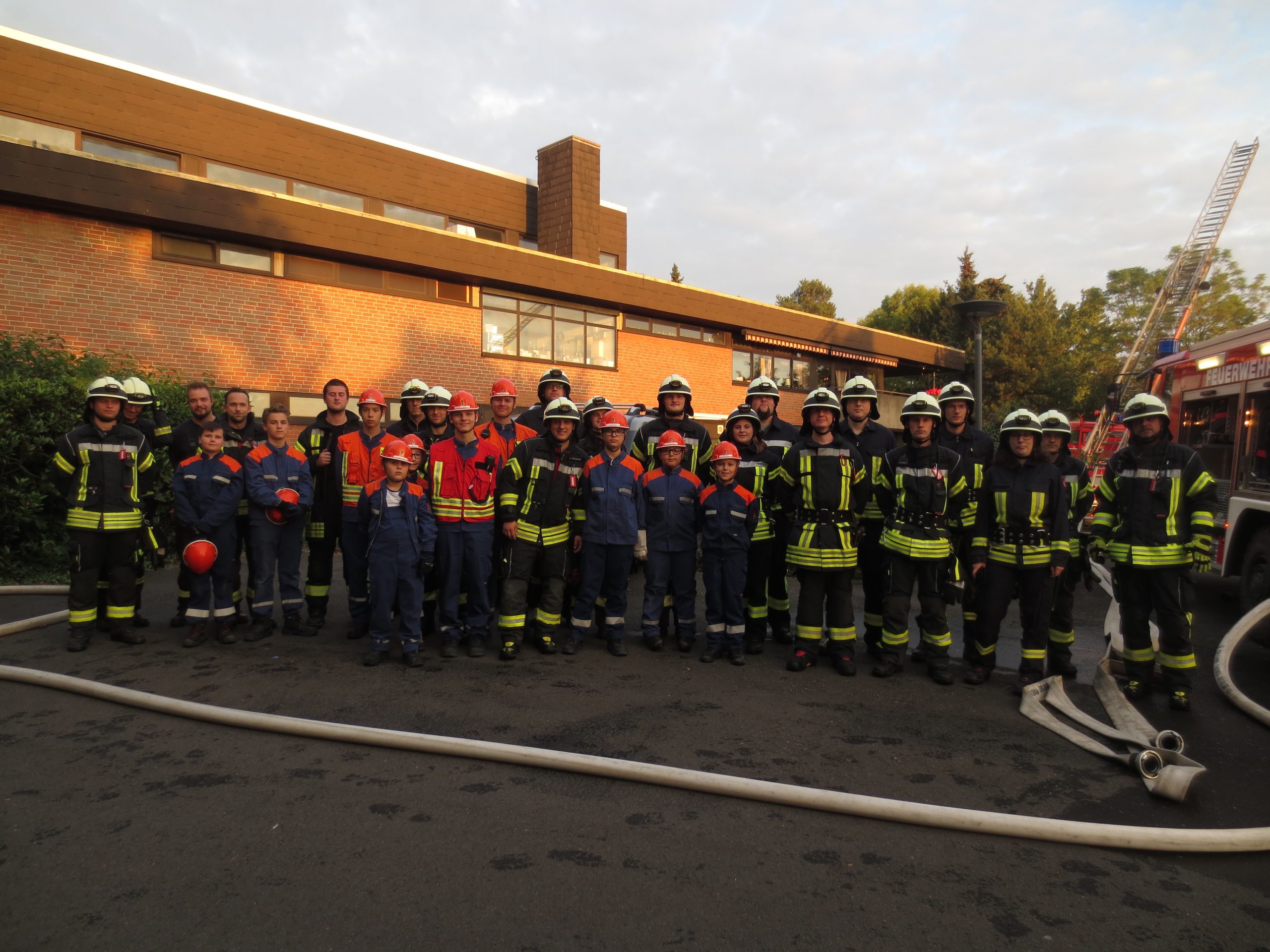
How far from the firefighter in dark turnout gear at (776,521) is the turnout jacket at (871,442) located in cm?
42

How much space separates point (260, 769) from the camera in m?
3.74

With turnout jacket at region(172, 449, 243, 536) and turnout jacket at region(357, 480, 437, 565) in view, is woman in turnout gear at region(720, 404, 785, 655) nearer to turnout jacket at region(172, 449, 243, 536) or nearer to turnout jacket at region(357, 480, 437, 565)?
turnout jacket at region(357, 480, 437, 565)

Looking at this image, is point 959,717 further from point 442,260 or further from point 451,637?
point 442,260

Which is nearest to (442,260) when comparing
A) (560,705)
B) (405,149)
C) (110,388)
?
(405,149)

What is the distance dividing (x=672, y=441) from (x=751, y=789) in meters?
3.23

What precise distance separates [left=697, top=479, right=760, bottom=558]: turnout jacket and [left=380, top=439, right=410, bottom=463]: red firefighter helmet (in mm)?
2351

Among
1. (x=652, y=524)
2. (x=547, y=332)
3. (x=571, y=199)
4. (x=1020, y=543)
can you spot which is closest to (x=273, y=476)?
(x=652, y=524)

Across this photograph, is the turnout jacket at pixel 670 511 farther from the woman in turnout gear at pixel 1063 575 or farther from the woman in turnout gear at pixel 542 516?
the woman in turnout gear at pixel 1063 575

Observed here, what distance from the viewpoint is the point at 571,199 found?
20.4 m

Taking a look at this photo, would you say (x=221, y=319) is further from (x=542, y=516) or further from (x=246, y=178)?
(x=542, y=516)

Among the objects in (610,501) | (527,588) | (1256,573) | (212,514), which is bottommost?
(527,588)

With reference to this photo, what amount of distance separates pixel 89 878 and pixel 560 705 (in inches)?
100

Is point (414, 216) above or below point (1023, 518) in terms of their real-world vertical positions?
above

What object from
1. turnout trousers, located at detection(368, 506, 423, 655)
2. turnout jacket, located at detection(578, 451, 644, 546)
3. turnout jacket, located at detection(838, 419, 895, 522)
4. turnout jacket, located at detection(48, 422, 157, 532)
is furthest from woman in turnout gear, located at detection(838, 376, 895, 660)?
turnout jacket, located at detection(48, 422, 157, 532)
